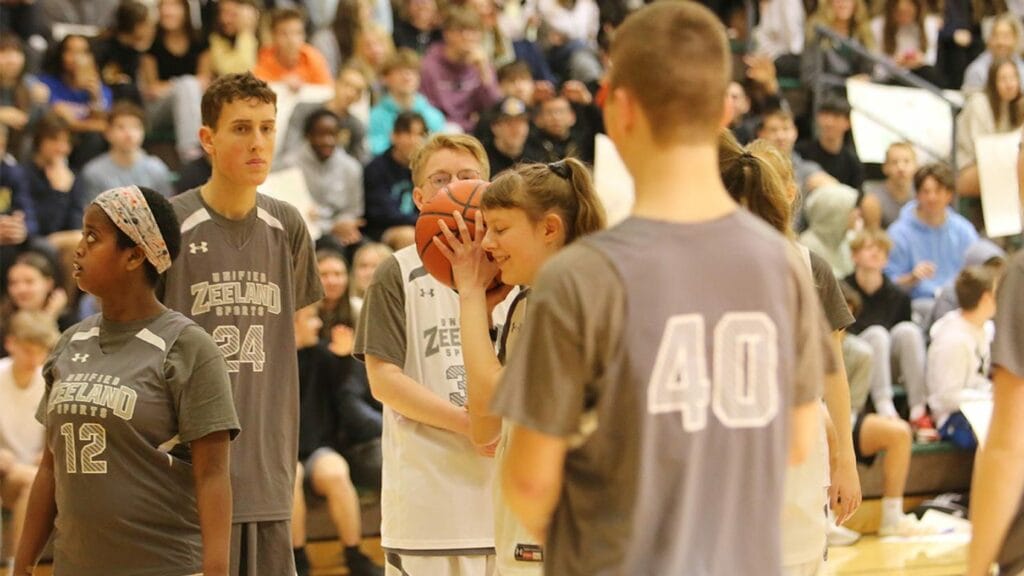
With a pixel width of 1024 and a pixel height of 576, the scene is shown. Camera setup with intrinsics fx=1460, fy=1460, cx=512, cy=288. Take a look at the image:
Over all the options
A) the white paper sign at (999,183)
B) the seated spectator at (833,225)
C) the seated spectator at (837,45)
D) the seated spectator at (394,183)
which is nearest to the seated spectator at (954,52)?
the seated spectator at (837,45)

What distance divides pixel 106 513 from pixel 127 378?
0.31 m

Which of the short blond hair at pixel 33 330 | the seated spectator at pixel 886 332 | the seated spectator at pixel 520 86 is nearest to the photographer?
the short blond hair at pixel 33 330

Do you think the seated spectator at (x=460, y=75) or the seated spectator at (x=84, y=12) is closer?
the seated spectator at (x=84, y=12)

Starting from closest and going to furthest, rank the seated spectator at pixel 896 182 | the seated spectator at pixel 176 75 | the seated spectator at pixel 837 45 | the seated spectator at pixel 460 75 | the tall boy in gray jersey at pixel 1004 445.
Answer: the tall boy in gray jersey at pixel 1004 445 < the seated spectator at pixel 176 75 < the seated spectator at pixel 460 75 < the seated spectator at pixel 896 182 < the seated spectator at pixel 837 45

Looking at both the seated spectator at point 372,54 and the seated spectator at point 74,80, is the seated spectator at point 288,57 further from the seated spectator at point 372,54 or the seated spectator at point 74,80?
the seated spectator at point 74,80

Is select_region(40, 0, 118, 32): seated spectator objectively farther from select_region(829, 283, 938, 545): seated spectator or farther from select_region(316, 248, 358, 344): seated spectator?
select_region(829, 283, 938, 545): seated spectator

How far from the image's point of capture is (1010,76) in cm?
1159

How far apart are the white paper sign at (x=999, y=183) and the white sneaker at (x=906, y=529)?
10.9 feet

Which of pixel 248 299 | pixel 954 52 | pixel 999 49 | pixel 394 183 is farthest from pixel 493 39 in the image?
pixel 248 299

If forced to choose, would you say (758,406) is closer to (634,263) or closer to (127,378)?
(634,263)

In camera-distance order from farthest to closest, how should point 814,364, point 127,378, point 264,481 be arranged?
1. point 264,481
2. point 127,378
3. point 814,364

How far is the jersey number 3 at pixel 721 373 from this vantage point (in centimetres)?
221

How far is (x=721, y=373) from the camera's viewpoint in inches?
88.8

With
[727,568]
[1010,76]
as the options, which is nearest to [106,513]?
[727,568]
